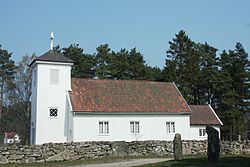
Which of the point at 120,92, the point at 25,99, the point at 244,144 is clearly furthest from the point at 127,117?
the point at 25,99

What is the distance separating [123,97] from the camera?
37.8 m

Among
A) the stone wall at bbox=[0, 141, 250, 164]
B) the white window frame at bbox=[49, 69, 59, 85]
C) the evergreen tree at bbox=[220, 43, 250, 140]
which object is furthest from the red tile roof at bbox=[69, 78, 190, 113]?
the evergreen tree at bbox=[220, 43, 250, 140]

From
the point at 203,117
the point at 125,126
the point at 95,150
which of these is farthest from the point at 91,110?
the point at 203,117

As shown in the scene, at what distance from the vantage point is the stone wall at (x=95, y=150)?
24016 millimetres

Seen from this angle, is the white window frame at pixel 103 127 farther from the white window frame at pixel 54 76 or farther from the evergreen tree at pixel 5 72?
the evergreen tree at pixel 5 72

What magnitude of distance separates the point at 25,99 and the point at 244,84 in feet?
111

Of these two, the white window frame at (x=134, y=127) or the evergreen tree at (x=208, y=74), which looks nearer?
the white window frame at (x=134, y=127)

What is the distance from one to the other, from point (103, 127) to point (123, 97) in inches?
162

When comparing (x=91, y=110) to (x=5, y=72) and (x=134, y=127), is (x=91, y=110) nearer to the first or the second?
(x=134, y=127)

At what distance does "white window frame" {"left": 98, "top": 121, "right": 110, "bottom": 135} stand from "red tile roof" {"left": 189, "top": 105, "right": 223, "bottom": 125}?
1270cm

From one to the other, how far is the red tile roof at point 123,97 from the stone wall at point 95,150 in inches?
307

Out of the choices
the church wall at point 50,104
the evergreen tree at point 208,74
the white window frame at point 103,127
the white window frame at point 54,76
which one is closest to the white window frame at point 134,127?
the white window frame at point 103,127

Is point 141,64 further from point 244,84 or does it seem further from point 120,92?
point 120,92

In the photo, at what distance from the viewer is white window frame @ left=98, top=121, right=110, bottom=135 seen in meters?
35.2
